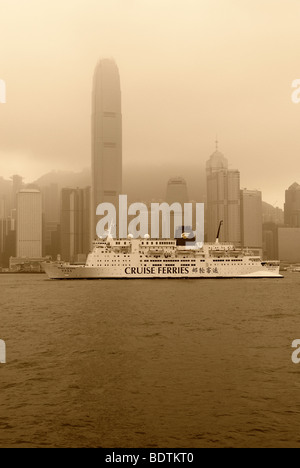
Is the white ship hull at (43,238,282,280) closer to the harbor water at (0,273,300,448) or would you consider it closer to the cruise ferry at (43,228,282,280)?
the cruise ferry at (43,228,282,280)

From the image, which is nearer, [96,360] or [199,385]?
[199,385]

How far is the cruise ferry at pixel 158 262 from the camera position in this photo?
10988 centimetres

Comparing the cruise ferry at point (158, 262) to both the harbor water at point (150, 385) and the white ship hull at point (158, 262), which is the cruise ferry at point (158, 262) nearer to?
the white ship hull at point (158, 262)

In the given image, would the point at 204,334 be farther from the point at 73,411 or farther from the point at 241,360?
the point at 73,411

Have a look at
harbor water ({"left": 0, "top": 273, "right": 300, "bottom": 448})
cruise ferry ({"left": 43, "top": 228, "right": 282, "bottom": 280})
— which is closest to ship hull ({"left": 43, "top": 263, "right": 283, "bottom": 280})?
cruise ferry ({"left": 43, "top": 228, "right": 282, "bottom": 280})

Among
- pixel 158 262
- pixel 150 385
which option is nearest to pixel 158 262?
pixel 158 262

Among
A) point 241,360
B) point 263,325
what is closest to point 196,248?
point 263,325

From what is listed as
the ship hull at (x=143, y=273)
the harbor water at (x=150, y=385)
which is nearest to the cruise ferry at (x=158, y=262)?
the ship hull at (x=143, y=273)

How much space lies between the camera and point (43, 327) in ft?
113

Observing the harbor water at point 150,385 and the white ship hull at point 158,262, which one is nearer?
the harbor water at point 150,385

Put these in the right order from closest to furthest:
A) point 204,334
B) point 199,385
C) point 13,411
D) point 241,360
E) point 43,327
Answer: point 13,411
point 199,385
point 241,360
point 204,334
point 43,327

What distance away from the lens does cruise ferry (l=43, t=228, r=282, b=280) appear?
109875 millimetres

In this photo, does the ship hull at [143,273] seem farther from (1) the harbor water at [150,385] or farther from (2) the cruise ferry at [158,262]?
(1) the harbor water at [150,385]
